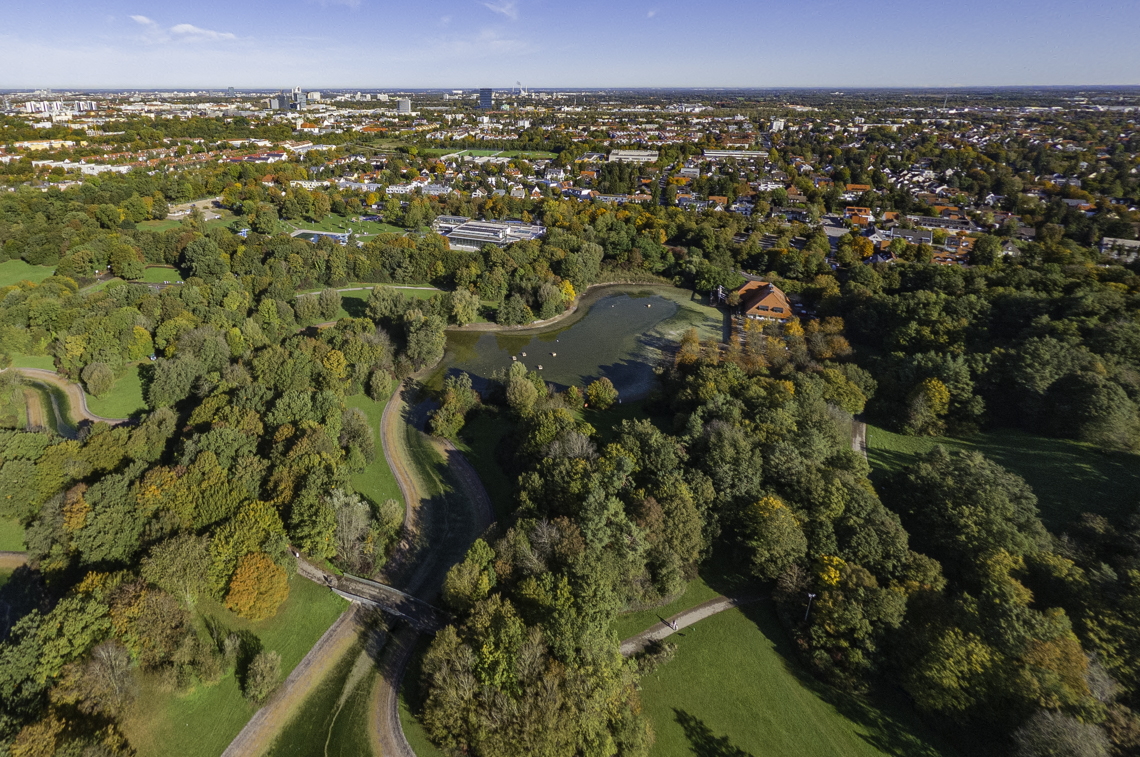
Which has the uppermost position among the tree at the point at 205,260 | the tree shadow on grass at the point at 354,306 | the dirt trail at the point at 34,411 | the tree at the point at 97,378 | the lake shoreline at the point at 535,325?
the tree at the point at 205,260

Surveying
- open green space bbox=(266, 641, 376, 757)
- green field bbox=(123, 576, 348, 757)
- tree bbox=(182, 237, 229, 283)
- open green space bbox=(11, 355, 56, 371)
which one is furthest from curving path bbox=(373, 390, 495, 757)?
tree bbox=(182, 237, 229, 283)

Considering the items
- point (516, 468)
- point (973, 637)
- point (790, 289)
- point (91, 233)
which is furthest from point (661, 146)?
point (973, 637)

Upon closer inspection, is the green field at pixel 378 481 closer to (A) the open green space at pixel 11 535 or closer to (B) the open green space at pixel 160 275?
(A) the open green space at pixel 11 535

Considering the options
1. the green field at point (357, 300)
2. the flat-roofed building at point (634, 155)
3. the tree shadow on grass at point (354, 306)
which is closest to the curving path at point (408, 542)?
the tree shadow on grass at point (354, 306)

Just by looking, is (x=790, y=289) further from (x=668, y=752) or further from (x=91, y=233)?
(x=91, y=233)

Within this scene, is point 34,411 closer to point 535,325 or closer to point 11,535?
point 11,535

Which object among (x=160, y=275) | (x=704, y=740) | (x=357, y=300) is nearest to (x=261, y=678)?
(x=704, y=740)
